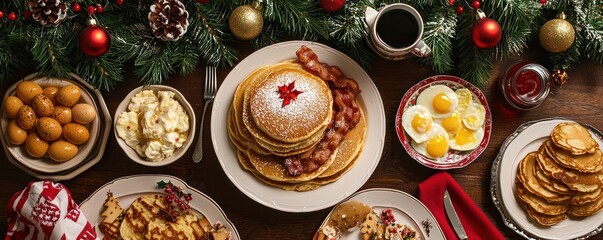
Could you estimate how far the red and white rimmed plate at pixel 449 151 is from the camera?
1920 millimetres

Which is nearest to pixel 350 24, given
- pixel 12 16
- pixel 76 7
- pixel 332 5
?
pixel 332 5

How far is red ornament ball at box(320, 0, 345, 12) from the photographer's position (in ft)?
5.89

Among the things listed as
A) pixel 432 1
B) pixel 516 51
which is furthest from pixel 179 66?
pixel 516 51

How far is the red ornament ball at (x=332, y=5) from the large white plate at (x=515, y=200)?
2.46ft

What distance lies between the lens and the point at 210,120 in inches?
74.9

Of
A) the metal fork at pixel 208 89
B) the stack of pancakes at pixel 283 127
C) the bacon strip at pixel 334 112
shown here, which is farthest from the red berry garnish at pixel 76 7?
the bacon strip at pixel 334 112

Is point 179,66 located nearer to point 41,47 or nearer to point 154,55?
point 154,55

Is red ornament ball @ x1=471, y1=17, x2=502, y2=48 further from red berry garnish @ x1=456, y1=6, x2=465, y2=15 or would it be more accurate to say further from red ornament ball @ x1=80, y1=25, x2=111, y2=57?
red ornament ball @ x1=80, y1=25, x2=111, y2=57

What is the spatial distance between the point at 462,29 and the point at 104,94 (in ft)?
4.02

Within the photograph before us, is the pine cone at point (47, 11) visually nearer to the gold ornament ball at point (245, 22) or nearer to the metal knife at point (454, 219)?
the gold ornament ball at point (245, 22)

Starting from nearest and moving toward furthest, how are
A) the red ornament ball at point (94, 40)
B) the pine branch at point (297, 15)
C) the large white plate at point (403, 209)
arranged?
the red ornament ball at point (94, 40) < the pine branch at point (297, 15) < the large white plate at point (403, 209)

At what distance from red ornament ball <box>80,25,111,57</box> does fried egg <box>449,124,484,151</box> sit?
1.18m

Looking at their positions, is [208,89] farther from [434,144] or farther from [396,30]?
[434,144]

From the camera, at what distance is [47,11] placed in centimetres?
171
